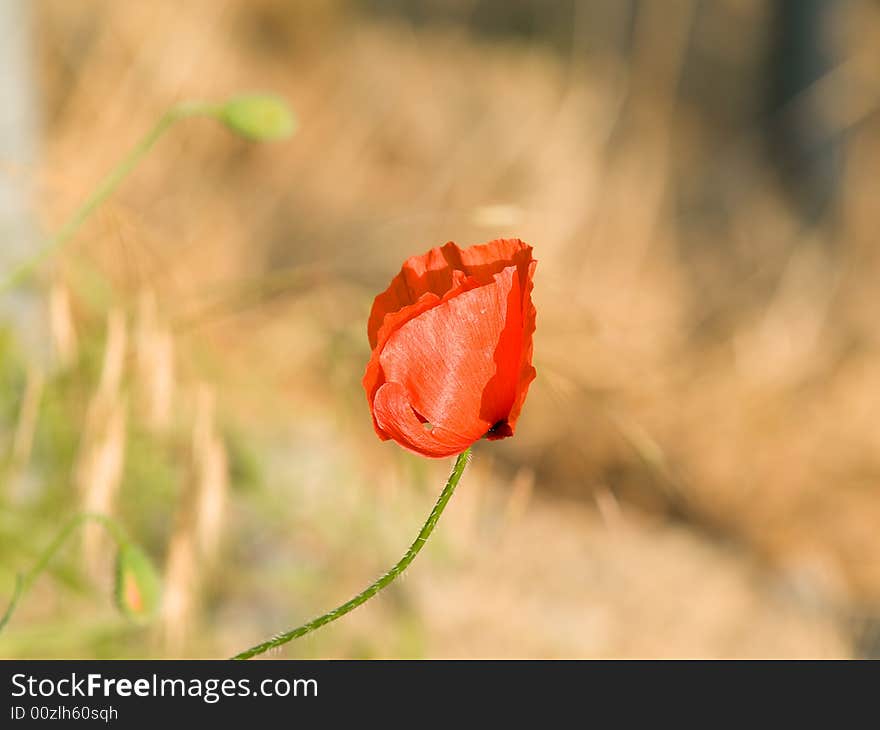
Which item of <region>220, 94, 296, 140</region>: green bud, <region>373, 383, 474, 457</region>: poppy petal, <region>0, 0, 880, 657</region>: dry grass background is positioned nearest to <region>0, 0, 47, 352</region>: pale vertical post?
<region>0, 0, 880, 657</region>: dry grass background

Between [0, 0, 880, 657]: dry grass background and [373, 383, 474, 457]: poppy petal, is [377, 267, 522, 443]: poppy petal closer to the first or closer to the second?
[373, 383, 474, 457]: poppy petal

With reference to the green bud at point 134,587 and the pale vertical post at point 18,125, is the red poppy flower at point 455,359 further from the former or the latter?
the pale vertical post at point 18,125

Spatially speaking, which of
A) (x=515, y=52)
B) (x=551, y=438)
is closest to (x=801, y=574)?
(x=551, y=438)

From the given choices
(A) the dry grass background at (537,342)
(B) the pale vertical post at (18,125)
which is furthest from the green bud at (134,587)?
(B) the pale vertical post at (18,125)

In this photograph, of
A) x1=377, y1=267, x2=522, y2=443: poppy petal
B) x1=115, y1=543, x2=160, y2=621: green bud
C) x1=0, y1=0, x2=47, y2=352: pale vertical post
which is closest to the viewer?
x1=377, y1=267, x2=522, y2=443: poppy petal

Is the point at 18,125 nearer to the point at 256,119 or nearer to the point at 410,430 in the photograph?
the point at 256,119

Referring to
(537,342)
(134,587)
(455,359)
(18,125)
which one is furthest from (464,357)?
(18,125)

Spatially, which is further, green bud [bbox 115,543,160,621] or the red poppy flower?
green bud [bbox 115,543,160,621]
